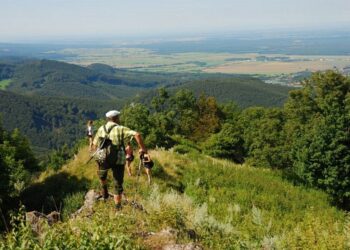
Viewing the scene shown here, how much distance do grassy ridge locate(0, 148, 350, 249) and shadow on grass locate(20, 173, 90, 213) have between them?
17 cm

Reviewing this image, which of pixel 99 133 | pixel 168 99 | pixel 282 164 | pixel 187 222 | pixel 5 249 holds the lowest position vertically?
pixel 282 164

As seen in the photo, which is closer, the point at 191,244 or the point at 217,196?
the point at 191,244

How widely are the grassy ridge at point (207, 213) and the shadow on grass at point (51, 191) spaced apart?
170mm

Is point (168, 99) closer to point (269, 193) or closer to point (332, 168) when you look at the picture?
point (332, 168)

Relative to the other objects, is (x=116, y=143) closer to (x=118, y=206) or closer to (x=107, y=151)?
(x=107, y=151)

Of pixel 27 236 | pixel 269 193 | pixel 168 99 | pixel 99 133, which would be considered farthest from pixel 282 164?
pixel 27 236

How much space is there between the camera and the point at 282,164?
45812mm

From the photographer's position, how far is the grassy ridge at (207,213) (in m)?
6.21

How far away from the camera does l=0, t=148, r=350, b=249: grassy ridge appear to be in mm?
6211

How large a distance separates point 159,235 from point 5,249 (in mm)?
2564

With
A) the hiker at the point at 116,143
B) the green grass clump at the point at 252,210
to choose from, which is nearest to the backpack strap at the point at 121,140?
the hiker at the point at 116,143

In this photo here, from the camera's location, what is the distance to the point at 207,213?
10.7 meters

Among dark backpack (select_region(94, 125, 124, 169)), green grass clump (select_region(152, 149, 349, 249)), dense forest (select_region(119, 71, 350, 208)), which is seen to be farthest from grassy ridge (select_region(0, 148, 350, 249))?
dense forest (select_region(119, 71, 350, 208))

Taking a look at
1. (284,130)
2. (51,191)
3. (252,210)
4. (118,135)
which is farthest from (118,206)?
(284,130)
